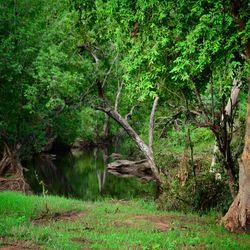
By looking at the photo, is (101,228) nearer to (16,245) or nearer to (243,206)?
(16,245)

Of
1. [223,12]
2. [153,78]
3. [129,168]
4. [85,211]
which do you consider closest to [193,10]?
[223,12]

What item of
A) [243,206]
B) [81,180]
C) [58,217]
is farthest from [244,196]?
[81,180]

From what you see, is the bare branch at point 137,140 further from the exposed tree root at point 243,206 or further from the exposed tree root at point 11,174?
the exposed tree root at point 243,206

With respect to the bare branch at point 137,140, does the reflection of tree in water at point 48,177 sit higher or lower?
lower

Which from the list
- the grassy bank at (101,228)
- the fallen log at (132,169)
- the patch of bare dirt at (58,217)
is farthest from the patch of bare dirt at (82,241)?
the fallen log at (132,169)

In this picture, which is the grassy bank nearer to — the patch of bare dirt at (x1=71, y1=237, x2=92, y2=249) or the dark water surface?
the patch of bare dirt at (x1=71, y1=237, x2=92, y2=249)

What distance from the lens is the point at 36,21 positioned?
27094 millimetres

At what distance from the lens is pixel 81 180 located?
35.7m

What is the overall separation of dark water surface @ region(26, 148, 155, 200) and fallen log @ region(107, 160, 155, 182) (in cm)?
78

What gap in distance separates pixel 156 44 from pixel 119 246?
5.43 m

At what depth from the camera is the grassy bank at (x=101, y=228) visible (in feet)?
33.8

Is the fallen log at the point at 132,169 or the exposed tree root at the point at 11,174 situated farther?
the fallen log at the point at 132,169

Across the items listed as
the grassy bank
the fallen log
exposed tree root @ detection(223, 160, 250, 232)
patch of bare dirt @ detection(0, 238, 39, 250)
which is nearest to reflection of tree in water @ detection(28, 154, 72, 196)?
the fallen log

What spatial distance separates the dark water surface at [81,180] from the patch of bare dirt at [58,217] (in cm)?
498
